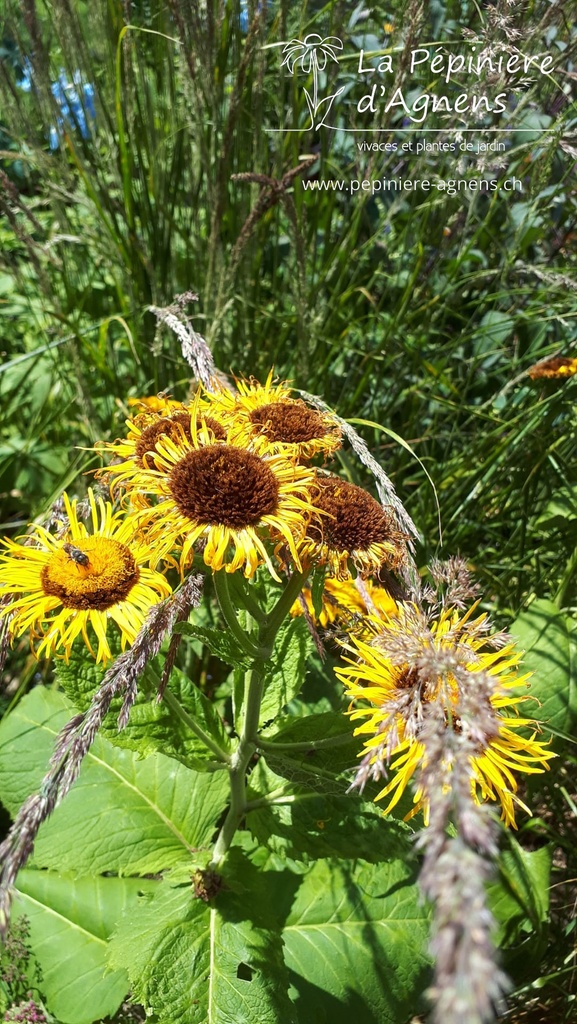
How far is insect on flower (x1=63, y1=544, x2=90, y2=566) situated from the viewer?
1.09 meters

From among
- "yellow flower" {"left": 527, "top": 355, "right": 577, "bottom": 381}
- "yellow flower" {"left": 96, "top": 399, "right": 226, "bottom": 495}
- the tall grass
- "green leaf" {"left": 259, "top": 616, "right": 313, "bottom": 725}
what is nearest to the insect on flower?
"yellow flower" {"left": 96, "top": 399, "right": 226, "bottom": 495}

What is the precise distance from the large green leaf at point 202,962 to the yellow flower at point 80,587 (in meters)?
0.53

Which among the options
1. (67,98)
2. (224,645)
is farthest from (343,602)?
(67,98)

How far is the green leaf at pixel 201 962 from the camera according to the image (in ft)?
3.96

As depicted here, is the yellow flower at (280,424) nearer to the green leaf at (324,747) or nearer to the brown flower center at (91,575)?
the brown flower center at (91,575)

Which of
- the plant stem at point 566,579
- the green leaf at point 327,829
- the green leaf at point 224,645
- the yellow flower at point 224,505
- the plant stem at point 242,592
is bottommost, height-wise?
the green leaf at point 327,829

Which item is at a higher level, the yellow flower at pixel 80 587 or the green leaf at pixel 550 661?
the yellow flower at pixel 80 587

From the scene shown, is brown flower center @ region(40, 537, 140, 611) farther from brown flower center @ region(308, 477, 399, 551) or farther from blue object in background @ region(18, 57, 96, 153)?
blue object in background @ region(18, 57, 96, 153)

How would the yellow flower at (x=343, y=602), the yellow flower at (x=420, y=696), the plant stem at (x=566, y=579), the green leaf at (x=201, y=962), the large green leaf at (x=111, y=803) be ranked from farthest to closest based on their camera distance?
the plant stem at (x=566, y=579)
the large green leaf at (x=111, y=803)
the yellow flower at (x=343, y=602)
the green leaf at (x=201, y=962)
the yellow flower at (x=420, y=696)

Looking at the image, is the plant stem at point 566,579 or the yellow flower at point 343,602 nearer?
the yellow flower at point 343,602

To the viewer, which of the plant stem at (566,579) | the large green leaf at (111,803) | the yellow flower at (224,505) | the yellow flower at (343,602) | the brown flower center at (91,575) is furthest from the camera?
the plant stem at (566,579)

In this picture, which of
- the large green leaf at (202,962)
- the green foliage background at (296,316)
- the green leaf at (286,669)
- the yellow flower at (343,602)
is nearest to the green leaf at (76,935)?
the green foliage background at (296,316)

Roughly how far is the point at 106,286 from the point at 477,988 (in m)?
2.55

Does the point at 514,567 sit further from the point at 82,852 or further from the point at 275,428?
the point at 82,852
